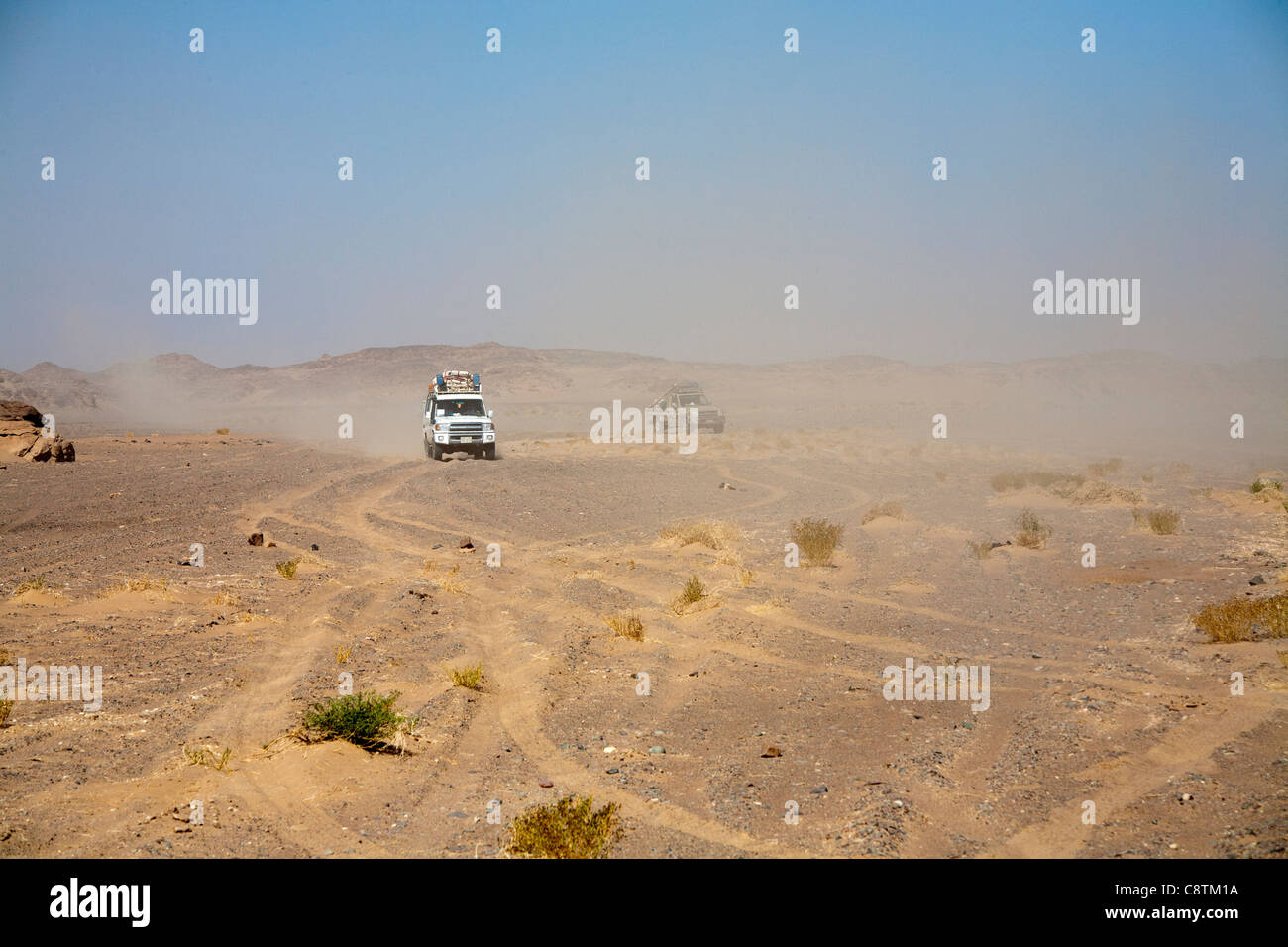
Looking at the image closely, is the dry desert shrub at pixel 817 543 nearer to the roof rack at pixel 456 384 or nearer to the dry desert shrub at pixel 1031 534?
the dry desert shrub at pixel 1031 534

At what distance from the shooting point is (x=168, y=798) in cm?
646

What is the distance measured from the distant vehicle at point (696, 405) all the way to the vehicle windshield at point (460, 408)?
1590cm

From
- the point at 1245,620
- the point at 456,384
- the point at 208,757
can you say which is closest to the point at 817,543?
the point at 1245,620

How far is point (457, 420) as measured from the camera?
32344 millimetres

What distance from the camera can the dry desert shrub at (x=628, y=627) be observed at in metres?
11.5

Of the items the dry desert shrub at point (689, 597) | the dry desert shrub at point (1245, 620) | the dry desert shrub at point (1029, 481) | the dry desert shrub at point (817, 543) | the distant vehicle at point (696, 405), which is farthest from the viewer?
the distant vehicle at point (696, 405)

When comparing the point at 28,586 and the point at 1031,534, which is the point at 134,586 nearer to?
the point at 28,586

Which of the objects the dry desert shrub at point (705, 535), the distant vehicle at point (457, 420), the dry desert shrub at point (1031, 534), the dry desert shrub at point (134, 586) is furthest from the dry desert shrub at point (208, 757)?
the distant vehicle at point (457, 420)

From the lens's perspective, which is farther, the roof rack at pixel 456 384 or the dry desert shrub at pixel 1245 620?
the roof rack at pixel 456 384

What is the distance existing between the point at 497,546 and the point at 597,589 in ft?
14.6

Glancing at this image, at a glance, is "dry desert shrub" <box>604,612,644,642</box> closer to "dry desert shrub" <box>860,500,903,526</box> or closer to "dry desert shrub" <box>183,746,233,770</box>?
"dry desert shrub" <box>183,746,233,770</box>

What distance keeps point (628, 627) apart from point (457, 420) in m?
22.1
